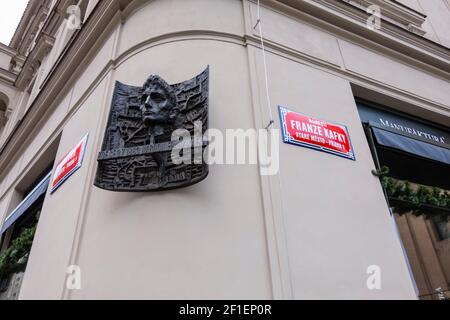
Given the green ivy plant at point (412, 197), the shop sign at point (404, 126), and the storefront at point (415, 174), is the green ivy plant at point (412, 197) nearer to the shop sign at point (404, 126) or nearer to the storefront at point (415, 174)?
the storefront at point (415, 174)

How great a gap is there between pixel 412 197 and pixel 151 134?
3.56 meters

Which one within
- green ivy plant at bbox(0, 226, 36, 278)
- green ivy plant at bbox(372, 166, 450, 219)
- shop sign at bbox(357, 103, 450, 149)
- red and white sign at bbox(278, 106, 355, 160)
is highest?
shop sign at bbox(357, 103, 450, 149)

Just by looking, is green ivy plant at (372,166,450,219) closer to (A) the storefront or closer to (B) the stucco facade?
(A) the storefront

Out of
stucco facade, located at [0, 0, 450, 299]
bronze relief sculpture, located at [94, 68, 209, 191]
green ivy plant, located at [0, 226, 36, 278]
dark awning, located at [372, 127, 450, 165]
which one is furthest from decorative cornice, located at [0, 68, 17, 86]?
dark awning, located at [372, 127, 450, 165]

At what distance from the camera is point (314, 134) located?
3797mm

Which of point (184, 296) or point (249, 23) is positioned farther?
point (249, 23)

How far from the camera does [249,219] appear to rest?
3.03m

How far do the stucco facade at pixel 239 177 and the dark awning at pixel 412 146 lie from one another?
27.6 inches

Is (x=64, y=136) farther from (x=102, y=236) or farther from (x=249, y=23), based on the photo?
(x=249, y=23)

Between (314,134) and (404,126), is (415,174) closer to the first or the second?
(404,126)

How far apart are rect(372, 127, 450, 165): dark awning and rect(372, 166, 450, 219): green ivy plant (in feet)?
2.04

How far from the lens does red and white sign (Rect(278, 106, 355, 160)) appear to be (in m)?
3.66
